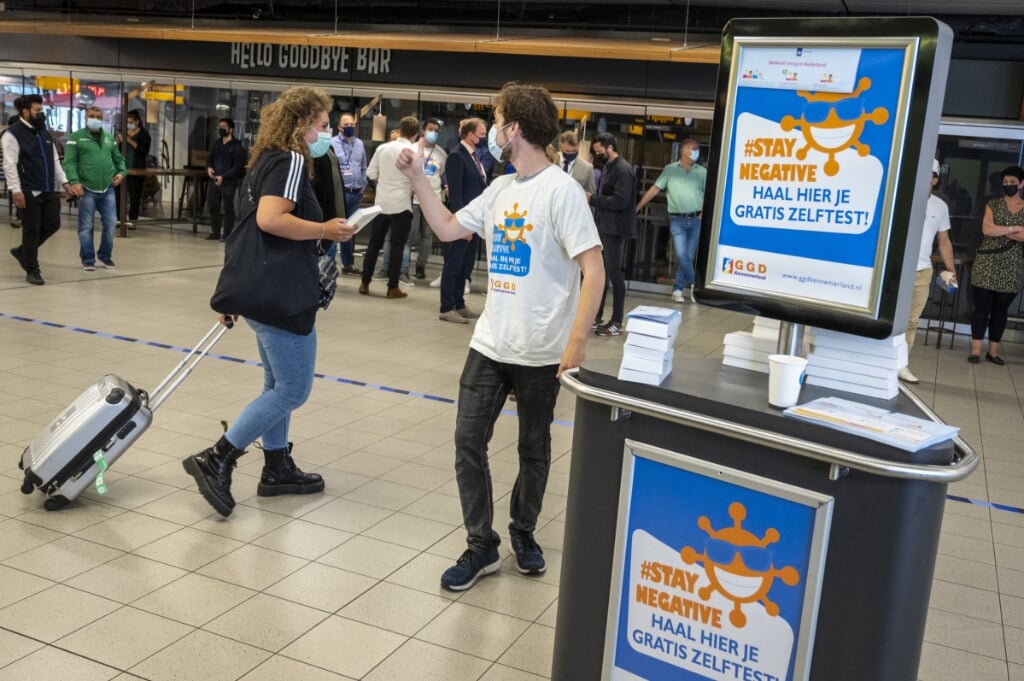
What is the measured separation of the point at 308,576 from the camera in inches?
143

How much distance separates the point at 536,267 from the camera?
3.43 metres

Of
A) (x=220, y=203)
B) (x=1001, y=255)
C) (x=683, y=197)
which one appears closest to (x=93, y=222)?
(x=220, y=203)

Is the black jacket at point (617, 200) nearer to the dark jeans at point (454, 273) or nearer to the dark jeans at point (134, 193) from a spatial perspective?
the dark jeans at point (454, 273)

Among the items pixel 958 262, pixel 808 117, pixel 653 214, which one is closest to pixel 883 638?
pixel 808 117

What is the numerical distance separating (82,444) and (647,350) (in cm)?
255

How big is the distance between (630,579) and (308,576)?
150cm

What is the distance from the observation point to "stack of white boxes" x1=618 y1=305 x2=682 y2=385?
2.50 meters

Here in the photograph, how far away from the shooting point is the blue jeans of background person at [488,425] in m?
3.53

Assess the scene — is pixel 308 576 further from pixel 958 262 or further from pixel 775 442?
pixel 958 262

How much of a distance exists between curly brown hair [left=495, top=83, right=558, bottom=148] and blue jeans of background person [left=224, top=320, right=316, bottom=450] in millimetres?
1256

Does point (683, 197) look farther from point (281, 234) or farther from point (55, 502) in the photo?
point (55, 502)

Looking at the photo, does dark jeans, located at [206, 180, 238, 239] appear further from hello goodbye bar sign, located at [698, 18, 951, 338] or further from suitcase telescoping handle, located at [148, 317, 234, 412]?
hello goodbye bar sign, located at [698, 18, 951, 338]

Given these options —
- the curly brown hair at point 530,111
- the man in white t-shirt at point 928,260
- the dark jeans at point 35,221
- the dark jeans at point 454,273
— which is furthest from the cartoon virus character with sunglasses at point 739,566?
the dark jeans at point 35,221

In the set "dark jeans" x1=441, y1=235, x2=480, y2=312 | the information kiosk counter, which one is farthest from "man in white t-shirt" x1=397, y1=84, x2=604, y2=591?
"dark jeans" x1=441, y1=235, x2=480, y2=312
